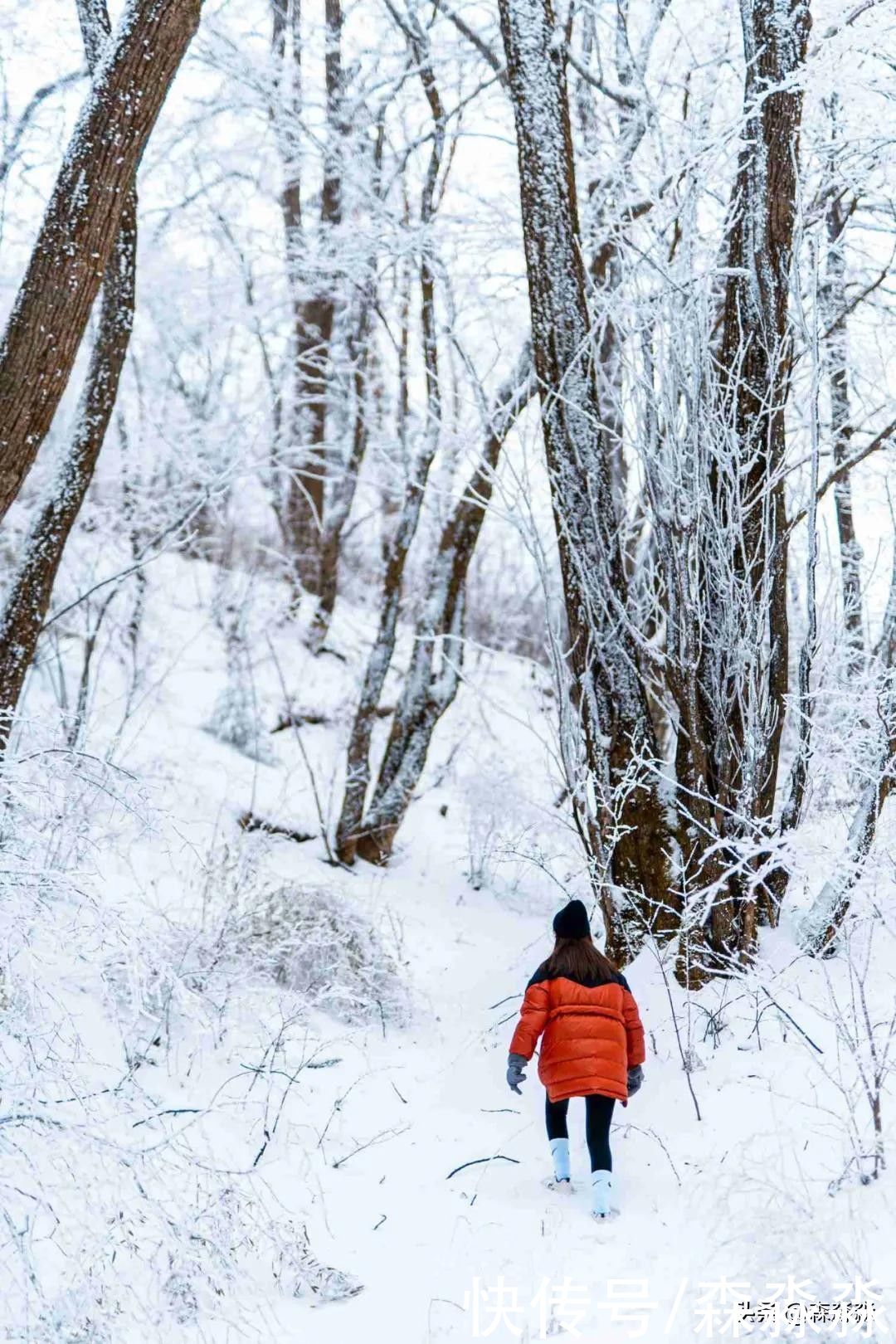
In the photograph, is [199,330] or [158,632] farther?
[199,330]

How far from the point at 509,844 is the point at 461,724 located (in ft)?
19.1

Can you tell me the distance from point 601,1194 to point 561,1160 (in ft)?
0.97

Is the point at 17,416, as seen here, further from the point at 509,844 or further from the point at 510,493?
the point at 509,844

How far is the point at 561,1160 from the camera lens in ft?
13.5

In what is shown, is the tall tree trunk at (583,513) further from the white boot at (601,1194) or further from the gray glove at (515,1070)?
the white boot at (601,1194)

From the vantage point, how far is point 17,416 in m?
4.45

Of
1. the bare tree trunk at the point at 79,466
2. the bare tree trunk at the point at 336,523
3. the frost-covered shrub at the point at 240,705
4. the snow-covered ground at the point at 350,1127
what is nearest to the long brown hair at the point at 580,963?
the snow-covered ground at the point at 350,1127

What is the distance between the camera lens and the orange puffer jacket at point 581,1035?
4.13m

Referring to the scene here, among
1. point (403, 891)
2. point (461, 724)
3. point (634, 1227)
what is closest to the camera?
point (634, 1227)

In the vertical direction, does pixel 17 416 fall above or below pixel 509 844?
above

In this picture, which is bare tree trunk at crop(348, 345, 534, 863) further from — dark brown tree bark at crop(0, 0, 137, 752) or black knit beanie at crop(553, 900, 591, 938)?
black knit beanie at crop(553, 900, 591, 938)

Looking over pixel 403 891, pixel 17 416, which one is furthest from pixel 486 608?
pixel 17 416

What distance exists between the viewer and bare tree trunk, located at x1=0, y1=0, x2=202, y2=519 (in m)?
4.46

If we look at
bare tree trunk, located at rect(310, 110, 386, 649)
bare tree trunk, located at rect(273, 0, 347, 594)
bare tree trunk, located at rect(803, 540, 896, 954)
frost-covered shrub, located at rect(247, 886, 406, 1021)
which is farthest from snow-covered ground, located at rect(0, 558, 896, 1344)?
bare tree trunk, located at rect(310, 110, 386, 649)
